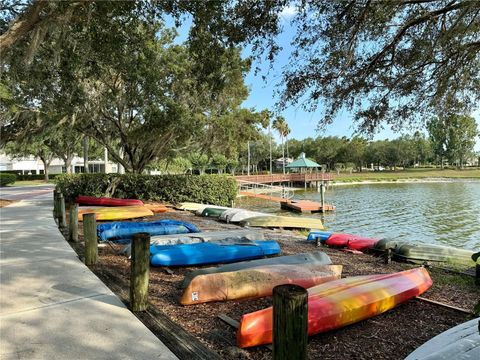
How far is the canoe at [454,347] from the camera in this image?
Result: 281 cm

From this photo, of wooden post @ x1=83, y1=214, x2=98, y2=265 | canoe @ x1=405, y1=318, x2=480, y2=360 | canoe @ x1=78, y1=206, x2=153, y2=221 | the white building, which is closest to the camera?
canoe @ x1=405, y1=318, x2=480, y2=360

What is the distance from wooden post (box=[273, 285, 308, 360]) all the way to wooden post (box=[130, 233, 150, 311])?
2160 mm

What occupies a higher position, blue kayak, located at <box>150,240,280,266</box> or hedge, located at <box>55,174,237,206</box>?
hedge, located at <box>55,174,237,206</box>

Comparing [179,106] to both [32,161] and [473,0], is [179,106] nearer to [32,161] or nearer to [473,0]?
[473,0]

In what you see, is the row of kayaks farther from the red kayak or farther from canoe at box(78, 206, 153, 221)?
canoe at box(78, 206, 153, 221)

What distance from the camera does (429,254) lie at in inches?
316

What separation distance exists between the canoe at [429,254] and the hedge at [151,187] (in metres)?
12.0

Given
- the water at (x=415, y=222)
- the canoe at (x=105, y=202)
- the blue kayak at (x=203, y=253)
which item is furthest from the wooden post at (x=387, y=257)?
the canoe at (x=105, y=202)

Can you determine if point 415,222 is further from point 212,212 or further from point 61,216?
point 61,216

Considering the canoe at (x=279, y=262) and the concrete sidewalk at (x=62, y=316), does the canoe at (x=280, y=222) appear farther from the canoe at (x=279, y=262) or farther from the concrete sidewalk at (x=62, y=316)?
the concrete sidewalk at (x=62, y=316)

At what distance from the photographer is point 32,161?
60625 mm

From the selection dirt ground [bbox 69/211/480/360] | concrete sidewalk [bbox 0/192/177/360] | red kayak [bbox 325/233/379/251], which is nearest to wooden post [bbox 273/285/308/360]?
dirt ground [bbox 69/211/480/360]

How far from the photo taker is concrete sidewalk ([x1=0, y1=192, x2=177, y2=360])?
3.14 meters

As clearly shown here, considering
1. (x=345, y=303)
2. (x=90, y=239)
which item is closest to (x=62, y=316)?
(x=90, y=239)
